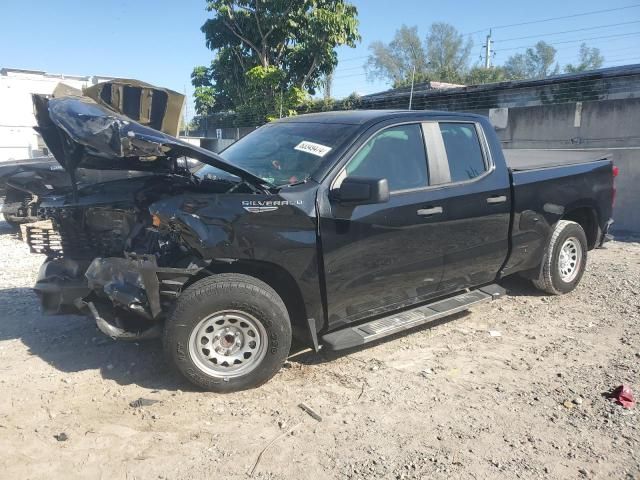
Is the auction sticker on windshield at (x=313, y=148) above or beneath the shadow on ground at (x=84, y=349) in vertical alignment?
above

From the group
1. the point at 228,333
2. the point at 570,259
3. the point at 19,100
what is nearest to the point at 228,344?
the point at 228,333

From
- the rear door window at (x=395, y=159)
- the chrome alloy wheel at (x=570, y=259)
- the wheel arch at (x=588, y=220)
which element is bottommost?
A: the chrome alloy wheel at (x=570, y=259)

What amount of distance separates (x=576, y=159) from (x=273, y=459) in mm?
4614

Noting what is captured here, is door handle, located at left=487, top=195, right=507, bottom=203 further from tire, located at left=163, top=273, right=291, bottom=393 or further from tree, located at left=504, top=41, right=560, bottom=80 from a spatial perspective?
tree, located at left=504, top=41, right=560, bottom=80

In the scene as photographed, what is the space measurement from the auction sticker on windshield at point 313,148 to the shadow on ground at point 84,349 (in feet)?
6.21

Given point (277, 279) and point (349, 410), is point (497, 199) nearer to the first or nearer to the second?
point (277, 279)

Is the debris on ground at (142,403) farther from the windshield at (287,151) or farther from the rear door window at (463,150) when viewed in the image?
the rear door window at (463,150)

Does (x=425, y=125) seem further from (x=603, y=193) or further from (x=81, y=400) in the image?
(x=81, y=400)

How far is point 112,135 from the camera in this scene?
3.32 meters

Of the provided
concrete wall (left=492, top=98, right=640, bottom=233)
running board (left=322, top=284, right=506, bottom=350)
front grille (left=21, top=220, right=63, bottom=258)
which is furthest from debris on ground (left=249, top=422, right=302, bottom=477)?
concrete wall (left=492, top=98, right=640, bottom=233)

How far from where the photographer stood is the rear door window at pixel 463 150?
4.48m

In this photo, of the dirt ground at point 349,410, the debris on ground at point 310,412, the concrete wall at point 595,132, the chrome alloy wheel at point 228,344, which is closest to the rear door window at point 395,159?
the chrome alloy wheel at point 228,344

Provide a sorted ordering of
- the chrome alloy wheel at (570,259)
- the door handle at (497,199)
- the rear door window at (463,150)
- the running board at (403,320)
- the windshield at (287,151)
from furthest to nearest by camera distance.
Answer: the chrome alloy wheel at (570,259) → the door handle at (497,199) → the rear door window at (463,150) → the windshield at (287,151) → the running board at (403,320)

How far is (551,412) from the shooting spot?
341 cm
